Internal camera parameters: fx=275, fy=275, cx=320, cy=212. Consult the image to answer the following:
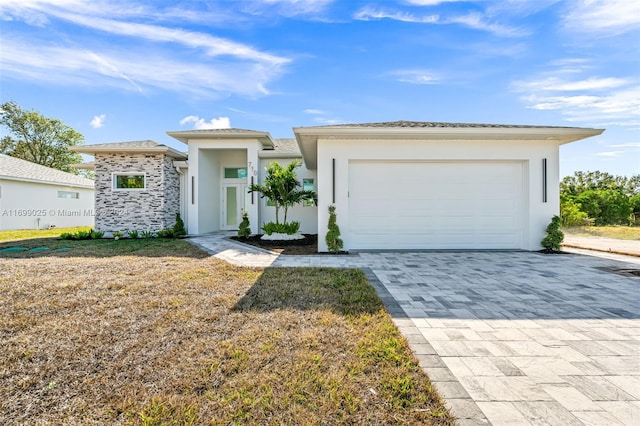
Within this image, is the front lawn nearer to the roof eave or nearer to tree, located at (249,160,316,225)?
Result: tree, located at (249,160,316,225)

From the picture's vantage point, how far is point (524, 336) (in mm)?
2809

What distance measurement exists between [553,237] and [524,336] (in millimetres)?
6570

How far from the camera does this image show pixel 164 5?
6.86 metres

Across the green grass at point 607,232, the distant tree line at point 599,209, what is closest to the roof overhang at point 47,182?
the green grass at point 607,232

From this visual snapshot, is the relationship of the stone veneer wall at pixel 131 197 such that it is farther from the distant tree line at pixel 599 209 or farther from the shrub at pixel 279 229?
the distant tree line at pixel 599 209

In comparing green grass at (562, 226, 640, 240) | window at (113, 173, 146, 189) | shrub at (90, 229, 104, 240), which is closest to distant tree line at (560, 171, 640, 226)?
green grass at (562, 226, 640, 240)

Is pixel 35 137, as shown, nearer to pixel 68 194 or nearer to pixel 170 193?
pixel 68 194

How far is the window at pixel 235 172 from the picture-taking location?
13.6 meters

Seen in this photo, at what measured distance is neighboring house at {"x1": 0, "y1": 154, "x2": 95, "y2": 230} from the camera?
14133 mm

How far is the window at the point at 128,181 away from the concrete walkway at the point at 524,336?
10.8 meters

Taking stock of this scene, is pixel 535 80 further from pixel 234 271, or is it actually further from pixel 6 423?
pixel 6 423

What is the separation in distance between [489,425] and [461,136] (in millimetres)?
7450

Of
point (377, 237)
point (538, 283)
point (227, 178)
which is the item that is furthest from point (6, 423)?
point (227, 178)

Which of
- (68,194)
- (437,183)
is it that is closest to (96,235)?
(68,194)
